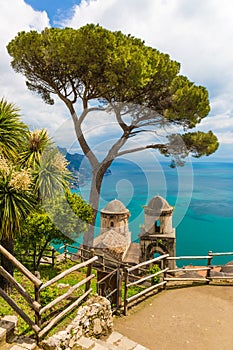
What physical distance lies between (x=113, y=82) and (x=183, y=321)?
10.4m

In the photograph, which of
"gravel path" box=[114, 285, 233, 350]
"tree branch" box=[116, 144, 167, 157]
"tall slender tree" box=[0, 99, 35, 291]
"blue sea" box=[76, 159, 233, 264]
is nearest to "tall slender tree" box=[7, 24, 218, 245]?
"tree branch" box=[116, 144, 167, 157]

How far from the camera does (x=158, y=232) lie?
22.2 meters

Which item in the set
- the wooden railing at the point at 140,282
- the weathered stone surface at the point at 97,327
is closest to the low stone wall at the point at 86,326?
the weathered stone surface at the point at 97,327

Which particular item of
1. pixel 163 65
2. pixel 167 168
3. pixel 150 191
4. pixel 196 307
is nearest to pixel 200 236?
pixel 150 191

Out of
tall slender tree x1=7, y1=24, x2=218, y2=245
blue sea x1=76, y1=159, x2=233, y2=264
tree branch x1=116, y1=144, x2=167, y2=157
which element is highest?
tall slender tree x1=7, y1=24, x2=218, y2=245

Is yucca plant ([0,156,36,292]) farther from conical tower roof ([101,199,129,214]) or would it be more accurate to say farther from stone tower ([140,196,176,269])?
conical tower roof ([101,199,129,214])

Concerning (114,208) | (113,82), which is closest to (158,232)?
(114,208)

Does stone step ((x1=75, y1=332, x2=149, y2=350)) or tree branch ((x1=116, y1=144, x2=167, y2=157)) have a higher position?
tree branch ((x1=116, y1=144, x2=167, y2=157))

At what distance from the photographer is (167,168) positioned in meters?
16.8

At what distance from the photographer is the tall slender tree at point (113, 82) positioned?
12469 mm

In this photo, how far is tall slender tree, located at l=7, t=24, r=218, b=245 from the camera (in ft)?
40.9

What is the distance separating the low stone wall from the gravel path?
75 centimetres

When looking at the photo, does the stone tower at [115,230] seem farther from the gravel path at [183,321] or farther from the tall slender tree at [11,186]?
the tall slender tree at [11,186]

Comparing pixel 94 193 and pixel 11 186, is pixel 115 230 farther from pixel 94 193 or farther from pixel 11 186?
pixel 11 186
